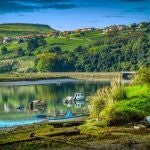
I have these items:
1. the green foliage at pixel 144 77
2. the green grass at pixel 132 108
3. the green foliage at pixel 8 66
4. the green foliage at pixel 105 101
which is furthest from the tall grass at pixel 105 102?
the green foliage at pixel 8 66

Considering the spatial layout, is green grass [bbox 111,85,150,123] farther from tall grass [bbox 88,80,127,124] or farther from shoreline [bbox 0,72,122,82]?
shoreline [bbox 0,72,122,82]

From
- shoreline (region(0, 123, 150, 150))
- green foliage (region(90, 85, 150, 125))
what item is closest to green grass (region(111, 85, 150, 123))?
green foliage (region(90, 85, 150, 125))

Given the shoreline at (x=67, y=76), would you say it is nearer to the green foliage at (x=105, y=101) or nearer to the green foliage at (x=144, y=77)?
the green foliage at (x=144, y=77)

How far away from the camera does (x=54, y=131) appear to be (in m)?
47.0

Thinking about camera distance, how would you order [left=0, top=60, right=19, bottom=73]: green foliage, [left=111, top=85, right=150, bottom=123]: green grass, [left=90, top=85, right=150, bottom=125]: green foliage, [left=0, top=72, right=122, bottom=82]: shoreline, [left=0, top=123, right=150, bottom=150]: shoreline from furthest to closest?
1. [left=0, top=60, right=19, bottom=73]: green foliage
2. [left=0, top=72, right=122, bottom=82]: shoreline
3. [left=111, top=85, right=150, bottom=123]: green grass
4. [left=90, top=85, right=150, bottom=125]: green foliage
5. [left=0, top=123, right=150, bottom=150]: shoreline

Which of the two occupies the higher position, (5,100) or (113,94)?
(113,94)

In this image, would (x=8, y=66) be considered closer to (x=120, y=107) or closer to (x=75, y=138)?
(x=120, y=107)

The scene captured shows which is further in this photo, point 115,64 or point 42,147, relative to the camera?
point 115,64

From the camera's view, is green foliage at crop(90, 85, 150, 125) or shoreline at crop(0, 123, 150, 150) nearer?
shoreline at crop(0, 123, 150, 150)

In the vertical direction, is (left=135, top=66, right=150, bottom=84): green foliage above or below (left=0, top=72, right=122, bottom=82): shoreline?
above

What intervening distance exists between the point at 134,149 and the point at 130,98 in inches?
819

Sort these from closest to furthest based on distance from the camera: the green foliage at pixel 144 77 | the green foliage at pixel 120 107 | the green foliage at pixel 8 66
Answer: the green foliage at pixel 120 107, the green foliage at pixel 144 77, the green foliage at pixel 8 66

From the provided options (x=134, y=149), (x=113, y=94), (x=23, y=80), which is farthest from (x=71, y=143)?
(x=23, y=80)

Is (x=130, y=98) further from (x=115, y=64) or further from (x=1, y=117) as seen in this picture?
(x=115, y=64)
